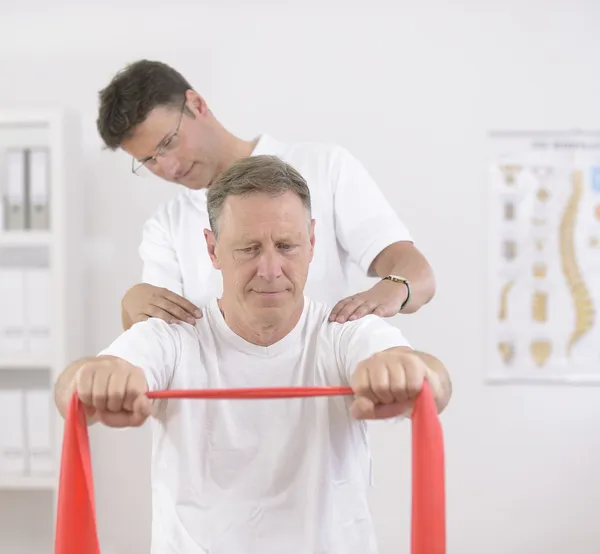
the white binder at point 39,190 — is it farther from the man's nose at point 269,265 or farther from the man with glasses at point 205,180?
the man's nose at point 269,265

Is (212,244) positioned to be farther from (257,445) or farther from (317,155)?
(317,155)

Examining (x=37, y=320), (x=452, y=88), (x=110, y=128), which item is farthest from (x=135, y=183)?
(x=452, y=88)

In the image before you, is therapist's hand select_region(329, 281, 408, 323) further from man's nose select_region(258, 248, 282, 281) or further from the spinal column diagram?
the spinal column diagram

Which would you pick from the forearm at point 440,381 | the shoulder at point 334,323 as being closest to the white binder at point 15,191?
the shoulder at point 334,323

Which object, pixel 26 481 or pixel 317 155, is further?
pixel 26 481

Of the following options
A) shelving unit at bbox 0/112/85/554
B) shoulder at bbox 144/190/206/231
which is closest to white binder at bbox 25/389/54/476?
shelving unit at bbox 0/112/85/554

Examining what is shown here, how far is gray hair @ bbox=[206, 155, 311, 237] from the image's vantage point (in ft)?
4.54

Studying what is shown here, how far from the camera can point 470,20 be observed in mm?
2877

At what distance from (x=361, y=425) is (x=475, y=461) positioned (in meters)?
1.68

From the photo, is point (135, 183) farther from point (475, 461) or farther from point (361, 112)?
point (475, 461)

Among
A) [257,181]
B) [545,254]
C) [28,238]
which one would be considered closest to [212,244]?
[257,181]

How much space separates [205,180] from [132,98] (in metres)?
0.28

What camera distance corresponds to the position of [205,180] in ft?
6.46

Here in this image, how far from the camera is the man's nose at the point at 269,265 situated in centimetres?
135
